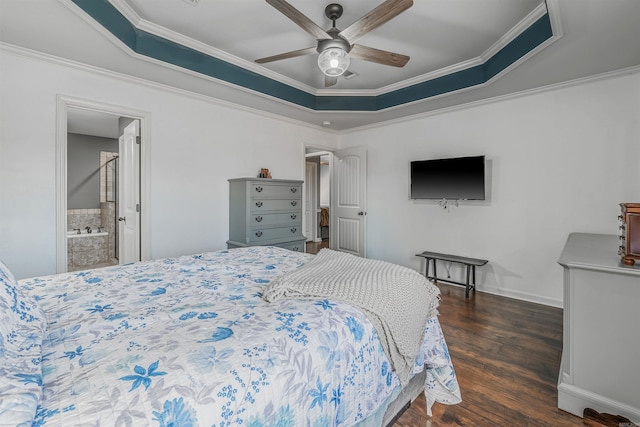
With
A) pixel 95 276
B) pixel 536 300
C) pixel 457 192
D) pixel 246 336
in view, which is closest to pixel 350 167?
pixel 457 192

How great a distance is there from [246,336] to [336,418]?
45cm

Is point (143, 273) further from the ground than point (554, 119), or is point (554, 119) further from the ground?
point (554, 119)

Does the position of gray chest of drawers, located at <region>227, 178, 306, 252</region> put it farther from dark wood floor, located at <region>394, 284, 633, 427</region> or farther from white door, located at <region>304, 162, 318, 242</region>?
white door, located at <region>304, 162, 318, 242</region>

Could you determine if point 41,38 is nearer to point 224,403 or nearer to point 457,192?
point 224,403

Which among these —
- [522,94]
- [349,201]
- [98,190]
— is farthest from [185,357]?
[98,190]

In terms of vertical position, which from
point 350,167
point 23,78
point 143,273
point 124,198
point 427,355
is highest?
point 23,78

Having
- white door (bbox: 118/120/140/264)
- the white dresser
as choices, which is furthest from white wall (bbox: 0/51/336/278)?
the white dresser

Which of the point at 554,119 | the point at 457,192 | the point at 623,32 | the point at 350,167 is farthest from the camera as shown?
the point at 350,167

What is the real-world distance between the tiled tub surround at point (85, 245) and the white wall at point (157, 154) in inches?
106

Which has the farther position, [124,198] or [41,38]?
[124,198]

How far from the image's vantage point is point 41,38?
2215mm

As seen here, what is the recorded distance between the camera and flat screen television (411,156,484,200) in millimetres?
3539

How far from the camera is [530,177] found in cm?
328

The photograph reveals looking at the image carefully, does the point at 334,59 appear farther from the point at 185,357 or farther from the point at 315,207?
the point at 315,207
